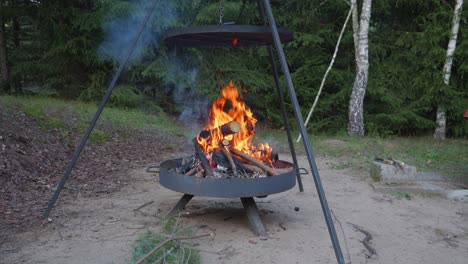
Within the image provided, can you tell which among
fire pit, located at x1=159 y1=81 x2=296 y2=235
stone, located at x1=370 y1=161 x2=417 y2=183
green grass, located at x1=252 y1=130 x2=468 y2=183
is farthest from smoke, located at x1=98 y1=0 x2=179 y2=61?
fire pit, located at x1=159 y1=81 x2=296 y2=235

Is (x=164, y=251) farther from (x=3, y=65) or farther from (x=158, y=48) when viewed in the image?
(x=3, y=65)

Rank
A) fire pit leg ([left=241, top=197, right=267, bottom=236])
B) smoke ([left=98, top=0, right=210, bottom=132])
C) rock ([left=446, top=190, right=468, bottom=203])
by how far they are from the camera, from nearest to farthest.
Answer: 1. fire pit leg ([left=241, top=197, right=267, bottom=236])
2. rock ([left=446, top=190, right=468, bottom=203])
3. smoke ([left=98, top=0, right=210, bottom=132])

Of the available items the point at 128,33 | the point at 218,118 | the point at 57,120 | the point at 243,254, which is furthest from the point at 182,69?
the point at 243,254

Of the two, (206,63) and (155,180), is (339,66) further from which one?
(155,180)

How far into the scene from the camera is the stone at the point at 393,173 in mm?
6137

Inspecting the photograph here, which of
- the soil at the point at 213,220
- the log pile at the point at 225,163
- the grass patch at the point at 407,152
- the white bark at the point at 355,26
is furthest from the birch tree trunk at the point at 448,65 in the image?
the log pile at the point at 225,163

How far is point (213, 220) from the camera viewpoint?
13.7 ft

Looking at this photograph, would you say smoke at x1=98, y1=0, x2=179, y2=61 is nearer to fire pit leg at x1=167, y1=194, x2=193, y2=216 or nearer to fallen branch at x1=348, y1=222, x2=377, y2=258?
fire pit leg at x1=167, y1=194, x2=193, y2=216

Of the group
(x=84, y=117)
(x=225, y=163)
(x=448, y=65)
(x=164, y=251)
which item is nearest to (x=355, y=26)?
(x=448, y=65)

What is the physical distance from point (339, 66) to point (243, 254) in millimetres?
10741

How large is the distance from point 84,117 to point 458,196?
762cm

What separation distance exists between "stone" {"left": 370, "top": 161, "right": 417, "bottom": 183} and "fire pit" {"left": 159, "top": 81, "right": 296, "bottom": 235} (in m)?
2.29

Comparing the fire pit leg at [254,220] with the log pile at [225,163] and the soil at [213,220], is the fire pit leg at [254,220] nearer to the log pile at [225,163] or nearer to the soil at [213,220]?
the soil at [213,220]

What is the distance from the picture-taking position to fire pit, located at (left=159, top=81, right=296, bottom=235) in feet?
11.7
